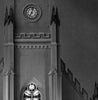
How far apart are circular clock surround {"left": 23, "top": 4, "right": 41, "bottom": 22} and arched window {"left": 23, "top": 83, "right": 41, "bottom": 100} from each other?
497cm

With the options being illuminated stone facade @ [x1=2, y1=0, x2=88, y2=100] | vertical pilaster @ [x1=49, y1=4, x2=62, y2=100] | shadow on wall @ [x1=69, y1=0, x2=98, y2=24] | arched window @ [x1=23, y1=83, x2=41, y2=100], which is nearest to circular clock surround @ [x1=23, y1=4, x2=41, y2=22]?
illuminated stone facade @ [x1=2, y1=0, x2=88, y2=100]

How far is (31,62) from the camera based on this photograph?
82.2 feet

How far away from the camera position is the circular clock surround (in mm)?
26031

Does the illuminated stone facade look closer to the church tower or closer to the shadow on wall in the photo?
the church tower

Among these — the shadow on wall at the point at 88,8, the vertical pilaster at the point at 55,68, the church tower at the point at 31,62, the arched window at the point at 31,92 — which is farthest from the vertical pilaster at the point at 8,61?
the shadow on wall at the point at 88,8

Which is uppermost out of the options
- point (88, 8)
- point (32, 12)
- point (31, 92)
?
point (88, 8)

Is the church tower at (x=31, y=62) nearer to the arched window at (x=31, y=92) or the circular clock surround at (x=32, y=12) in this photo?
the arched window at (x=31, y=92)

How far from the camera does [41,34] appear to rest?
25.3m

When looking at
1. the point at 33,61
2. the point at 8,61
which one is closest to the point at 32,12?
the point at 33,61

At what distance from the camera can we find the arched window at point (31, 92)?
81.5ft

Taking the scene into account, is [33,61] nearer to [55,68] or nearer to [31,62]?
[31,62]

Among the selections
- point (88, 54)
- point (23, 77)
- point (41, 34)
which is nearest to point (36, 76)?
point (23, 77)

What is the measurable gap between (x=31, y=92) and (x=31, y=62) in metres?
2.16

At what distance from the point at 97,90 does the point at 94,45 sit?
5453mm
